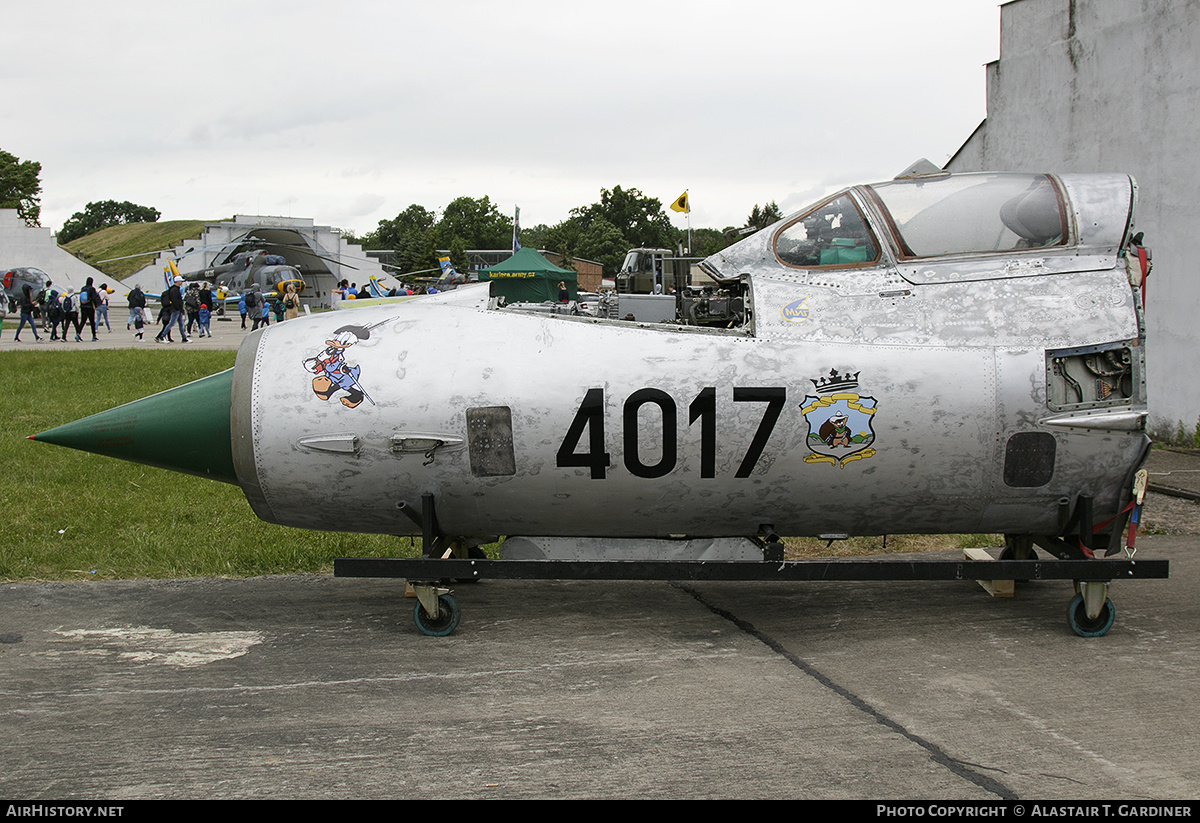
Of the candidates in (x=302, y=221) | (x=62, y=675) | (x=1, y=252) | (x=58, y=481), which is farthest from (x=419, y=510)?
(x=302, y=221)

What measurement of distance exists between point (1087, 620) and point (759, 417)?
2.29 m

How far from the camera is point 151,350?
21.1 metres

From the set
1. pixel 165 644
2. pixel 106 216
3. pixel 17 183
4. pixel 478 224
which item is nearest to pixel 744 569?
pixel 165 644

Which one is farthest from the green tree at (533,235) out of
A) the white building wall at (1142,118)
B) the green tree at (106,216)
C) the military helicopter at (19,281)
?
the white building wall at (1142,118)

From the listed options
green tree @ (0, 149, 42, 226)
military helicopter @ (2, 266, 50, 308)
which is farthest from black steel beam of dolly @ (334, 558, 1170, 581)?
green tree @ (0, 149, 42, 226)

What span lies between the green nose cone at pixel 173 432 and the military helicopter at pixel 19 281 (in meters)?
40.5

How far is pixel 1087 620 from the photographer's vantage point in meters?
5.25

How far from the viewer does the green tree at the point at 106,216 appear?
4665 inches

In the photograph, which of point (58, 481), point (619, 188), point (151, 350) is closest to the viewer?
point (58, 481)

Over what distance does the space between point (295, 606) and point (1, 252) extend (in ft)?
164

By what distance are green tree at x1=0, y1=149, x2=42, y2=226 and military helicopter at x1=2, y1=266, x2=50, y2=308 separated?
26005mm

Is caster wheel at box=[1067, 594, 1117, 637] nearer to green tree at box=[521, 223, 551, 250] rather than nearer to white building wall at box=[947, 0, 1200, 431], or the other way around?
white building wall at box=[947, 0, 1200, 431]

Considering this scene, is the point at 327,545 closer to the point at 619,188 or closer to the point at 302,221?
the point at 302,221

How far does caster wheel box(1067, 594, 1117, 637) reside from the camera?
524 centimetres
